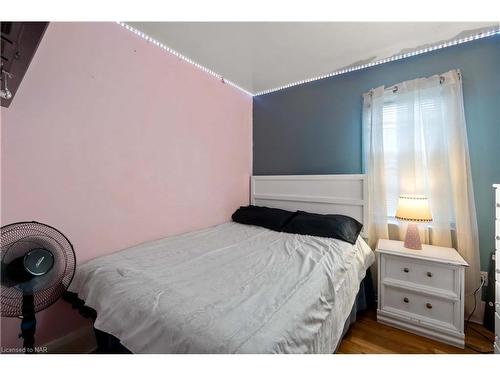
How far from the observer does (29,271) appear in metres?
0.95

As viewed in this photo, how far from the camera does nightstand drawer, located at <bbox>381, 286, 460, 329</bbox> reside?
61.9 inches

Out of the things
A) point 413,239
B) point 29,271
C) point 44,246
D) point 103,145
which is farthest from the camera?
point 413,239

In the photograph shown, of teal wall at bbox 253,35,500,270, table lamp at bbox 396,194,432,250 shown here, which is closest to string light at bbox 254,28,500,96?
teal wall at bbox 253,35,500,270

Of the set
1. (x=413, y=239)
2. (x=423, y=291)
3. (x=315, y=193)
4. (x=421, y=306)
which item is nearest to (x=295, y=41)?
(x=315, y=193)

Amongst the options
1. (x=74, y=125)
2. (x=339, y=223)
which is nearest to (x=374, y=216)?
(x=339, y=223)

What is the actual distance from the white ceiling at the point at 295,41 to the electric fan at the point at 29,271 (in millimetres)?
1598

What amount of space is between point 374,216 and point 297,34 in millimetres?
1769

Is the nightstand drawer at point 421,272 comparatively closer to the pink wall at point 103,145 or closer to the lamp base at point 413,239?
the lamp base at point 413,239

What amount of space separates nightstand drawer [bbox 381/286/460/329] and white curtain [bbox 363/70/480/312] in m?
0.41

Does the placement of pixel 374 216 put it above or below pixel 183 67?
below

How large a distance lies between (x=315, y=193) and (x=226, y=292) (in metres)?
1.69

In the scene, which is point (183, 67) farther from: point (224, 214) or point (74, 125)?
point (224, 214)

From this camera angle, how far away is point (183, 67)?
→ 2113mm

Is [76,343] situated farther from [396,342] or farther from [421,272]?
[421,272]
